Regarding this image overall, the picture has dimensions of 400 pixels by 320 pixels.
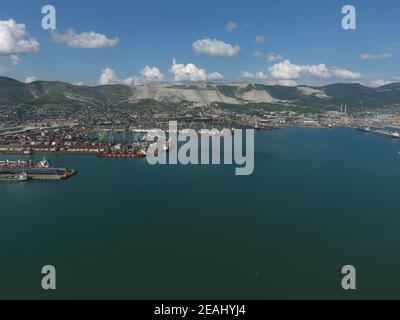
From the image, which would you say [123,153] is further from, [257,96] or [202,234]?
[257,96]

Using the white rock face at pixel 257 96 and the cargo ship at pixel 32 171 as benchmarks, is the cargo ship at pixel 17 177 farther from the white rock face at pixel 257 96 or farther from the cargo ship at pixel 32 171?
the white rock face at pixel 257 96

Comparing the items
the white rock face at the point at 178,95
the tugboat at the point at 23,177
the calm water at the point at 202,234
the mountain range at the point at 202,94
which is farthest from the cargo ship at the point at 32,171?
the white rock face at the point at 178,95

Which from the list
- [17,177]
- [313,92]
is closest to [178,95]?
[313,92]

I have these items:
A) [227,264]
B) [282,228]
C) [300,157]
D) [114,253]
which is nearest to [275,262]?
[227,264]

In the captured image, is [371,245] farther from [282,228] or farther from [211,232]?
[211,232]

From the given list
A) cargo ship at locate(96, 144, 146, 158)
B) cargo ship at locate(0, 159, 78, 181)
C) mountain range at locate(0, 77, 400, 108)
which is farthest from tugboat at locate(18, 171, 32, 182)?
mountain range at locate(0, 77, 400, 108)
